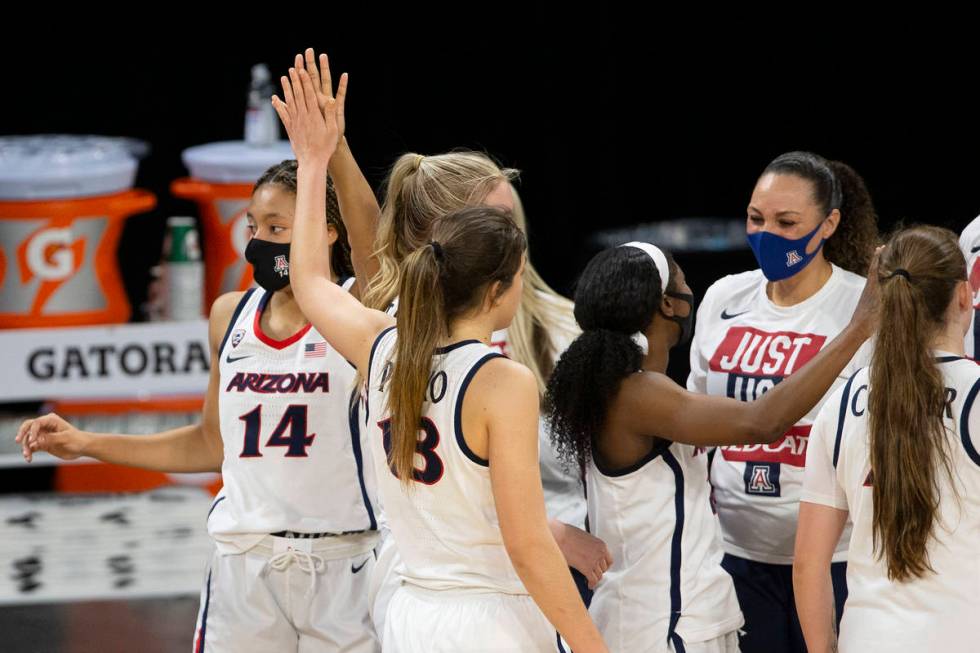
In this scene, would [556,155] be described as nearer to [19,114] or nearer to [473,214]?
[19,114]

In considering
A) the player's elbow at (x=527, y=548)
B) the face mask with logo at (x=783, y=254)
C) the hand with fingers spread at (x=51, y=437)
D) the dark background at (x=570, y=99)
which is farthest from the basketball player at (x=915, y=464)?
the dark background at (x=570, y=99)

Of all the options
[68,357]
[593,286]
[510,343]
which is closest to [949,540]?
[593,286]

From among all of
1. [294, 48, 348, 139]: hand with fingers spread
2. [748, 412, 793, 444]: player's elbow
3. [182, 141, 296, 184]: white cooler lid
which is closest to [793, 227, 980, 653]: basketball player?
[748, 412, 793, 444]: player's elbow

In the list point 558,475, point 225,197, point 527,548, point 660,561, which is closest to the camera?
point 527,548

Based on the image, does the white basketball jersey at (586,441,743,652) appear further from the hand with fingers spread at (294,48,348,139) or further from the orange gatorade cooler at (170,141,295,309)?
the orange gatorade cooler at (170,141,295,309)

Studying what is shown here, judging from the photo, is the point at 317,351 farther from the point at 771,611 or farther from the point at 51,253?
the point at 51,253

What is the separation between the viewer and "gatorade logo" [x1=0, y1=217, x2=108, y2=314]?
18.7ft

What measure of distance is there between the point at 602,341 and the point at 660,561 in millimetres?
430

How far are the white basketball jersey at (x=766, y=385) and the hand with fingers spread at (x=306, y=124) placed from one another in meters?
1.11

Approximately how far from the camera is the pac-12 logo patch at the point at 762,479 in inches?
118

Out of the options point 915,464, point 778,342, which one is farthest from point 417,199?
point 915,464

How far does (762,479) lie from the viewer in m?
3.01

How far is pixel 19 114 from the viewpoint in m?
6.53

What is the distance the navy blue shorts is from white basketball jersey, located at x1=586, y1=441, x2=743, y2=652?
378 millimetres
